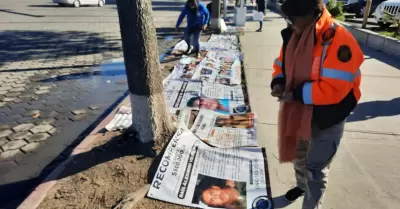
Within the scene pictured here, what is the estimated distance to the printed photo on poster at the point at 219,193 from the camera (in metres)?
2.52

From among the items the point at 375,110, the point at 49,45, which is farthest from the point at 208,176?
the point at 49,45

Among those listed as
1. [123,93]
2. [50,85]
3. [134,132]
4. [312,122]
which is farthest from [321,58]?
[50,85]

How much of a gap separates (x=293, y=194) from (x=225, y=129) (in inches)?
50.0

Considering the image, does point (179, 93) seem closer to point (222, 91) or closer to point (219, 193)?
point (222, 91)

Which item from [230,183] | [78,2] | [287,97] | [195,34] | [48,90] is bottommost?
[230,183]

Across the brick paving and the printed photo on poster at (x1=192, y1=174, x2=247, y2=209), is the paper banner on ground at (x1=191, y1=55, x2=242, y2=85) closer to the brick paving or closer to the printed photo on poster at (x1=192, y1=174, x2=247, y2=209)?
the brick paving

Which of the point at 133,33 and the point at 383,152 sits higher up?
the point at 133,33

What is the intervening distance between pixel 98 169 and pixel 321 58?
2.18 metres

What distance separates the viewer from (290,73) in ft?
6.84

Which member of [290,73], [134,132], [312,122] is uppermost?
[290,73]

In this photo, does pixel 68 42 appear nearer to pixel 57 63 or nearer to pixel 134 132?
pixel 57 63

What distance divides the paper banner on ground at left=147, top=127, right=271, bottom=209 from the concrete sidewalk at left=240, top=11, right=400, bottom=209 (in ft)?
0.65

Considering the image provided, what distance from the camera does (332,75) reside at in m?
1.82

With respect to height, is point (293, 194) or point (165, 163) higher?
point (165, 163)
